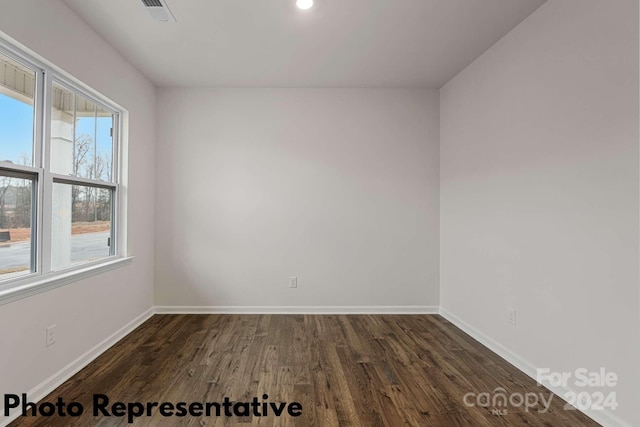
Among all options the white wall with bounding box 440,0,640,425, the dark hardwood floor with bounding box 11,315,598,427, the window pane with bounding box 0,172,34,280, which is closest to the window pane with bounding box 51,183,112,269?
the window pane with bounding box 0,172,34,280

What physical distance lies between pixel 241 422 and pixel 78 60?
9.45 ft

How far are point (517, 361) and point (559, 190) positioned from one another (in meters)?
1.41

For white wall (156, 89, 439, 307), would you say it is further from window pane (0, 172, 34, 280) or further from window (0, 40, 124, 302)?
window pane (0, 172, 34, 280)

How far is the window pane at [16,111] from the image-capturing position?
6.36 feet

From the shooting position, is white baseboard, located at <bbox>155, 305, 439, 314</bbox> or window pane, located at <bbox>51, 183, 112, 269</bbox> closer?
window pane, located at <bbox>51, 183, 112, 269</bbox>

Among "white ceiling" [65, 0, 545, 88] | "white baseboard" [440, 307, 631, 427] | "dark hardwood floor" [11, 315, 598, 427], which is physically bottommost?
"dark hardwood floor" [11, 315, 598, 427]

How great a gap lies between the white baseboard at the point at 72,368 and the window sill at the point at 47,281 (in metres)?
0.62

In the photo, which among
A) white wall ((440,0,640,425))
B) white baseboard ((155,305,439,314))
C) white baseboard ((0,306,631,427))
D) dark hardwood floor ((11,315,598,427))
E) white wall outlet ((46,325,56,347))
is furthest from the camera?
white baseboard ((155,305,439,314))

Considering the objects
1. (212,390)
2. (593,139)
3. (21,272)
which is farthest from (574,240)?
(21,272)

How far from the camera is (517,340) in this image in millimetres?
2557

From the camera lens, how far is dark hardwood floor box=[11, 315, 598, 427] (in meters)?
1.89

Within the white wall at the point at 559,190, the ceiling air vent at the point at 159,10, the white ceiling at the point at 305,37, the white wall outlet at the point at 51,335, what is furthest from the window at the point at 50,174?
the white wall at the point at 559,190

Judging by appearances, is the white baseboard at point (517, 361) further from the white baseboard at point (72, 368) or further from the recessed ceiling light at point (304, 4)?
the white baseboard at point (72, 368)

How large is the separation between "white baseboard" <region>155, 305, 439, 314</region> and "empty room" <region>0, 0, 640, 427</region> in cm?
3
